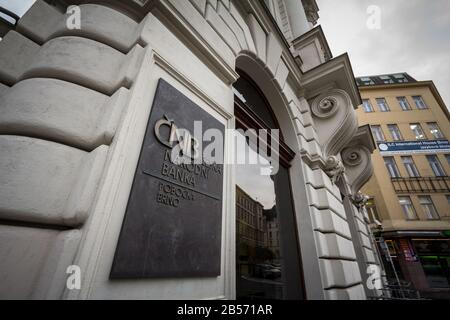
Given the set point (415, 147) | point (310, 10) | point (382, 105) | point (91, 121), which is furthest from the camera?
point (382, 105)

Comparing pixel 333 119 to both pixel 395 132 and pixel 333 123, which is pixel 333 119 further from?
pixel 395 132

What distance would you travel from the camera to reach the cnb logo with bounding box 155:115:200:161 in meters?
1.42

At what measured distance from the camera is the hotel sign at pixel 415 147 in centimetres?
1689

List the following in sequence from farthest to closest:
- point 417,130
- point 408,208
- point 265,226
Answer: point 417,130 → point 408,208 → point 265,226

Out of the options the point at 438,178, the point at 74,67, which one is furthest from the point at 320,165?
the point at 438,178

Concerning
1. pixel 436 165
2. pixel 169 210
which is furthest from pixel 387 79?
pixel 169 210

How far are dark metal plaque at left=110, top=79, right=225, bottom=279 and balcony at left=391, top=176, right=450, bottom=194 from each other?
21.5m

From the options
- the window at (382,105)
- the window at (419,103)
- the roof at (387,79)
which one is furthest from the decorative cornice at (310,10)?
the roof at (387,79)

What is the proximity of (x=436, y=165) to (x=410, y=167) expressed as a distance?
209cm

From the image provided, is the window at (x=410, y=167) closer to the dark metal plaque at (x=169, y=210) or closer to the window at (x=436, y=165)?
the window at (x=436, y=165)

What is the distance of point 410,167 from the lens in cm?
1784

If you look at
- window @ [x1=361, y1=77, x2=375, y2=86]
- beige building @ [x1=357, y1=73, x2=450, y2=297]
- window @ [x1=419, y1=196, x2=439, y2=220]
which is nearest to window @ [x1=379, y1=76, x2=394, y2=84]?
window @ [x1=361, y1=77, x2=375, y2=86]

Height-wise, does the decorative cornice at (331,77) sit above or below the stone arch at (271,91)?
above

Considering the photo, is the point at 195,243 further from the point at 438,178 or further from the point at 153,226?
the point at 438,178
